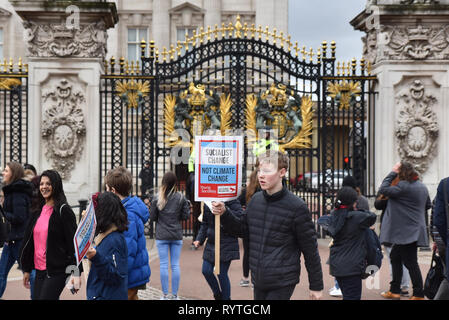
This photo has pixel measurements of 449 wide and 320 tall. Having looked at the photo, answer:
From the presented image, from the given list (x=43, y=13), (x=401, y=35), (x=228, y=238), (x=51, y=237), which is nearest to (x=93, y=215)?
(x=51, y=237)

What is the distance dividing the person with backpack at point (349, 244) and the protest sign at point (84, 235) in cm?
269

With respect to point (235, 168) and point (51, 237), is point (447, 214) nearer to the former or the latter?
point (235, 168)

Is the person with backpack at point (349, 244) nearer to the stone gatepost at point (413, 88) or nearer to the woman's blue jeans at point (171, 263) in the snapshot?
the woman's blue jeans at point (171, 263)

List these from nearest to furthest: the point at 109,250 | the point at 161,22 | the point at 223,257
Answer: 1. the point at 109,250
2. the point at 223,257
3. the point at 161,22

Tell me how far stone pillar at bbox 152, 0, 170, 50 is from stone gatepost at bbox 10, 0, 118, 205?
60.8 ft

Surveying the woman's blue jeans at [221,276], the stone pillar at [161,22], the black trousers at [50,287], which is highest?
the stone pillar at [161,22]

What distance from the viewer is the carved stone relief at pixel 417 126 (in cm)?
1175

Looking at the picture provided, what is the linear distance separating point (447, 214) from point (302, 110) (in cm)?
742

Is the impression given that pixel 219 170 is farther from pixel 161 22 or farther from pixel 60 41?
pixel 161 22

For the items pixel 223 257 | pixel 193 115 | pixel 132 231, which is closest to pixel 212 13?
pixel 193 115

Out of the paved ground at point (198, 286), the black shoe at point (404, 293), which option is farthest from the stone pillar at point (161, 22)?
the black shoe at point (404, 293)

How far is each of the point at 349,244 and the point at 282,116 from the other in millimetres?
6360

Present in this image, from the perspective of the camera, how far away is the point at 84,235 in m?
4.08

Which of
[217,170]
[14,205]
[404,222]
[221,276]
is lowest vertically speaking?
[221,276]
